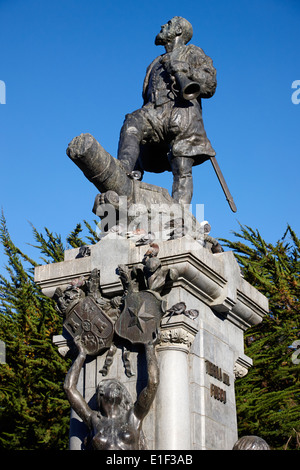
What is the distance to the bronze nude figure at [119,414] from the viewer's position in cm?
719

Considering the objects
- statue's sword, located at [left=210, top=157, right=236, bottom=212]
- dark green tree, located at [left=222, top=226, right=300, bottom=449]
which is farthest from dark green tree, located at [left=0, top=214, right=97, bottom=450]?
statue's sword, located at [left=210, top=157, right=236, bottom=212]

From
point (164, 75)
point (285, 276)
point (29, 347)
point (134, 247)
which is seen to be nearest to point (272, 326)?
point (285, 276)

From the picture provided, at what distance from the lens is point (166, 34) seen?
34.1ft

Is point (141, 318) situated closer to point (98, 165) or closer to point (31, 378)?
point (98, 165)

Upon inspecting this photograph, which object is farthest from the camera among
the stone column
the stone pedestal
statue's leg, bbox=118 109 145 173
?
statue's leg, bbox=118 109 145 173

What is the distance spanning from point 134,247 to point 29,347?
8.57m

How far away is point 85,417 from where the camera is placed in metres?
7.51

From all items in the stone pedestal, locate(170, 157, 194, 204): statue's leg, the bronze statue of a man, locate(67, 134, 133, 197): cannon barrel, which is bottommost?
the stone pedestal

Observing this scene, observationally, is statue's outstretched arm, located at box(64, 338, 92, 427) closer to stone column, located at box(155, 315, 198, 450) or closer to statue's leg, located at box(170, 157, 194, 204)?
stone column, located at box(155, 315, 198, 450)

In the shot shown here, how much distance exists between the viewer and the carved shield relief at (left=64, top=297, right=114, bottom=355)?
7895mm

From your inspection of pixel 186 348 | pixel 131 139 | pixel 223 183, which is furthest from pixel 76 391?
pixel 223 183

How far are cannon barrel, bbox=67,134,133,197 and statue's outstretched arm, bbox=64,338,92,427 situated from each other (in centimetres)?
172

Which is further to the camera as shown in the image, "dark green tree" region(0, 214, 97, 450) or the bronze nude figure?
"dark green tree" region(0, 214, 97, 450)

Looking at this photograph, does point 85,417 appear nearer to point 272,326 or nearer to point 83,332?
point 83,332
